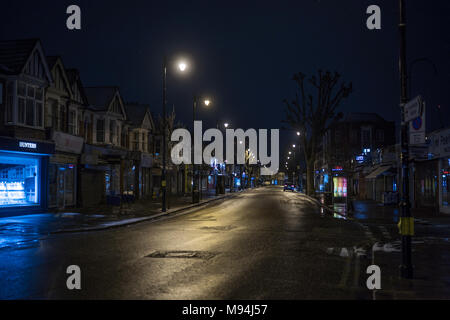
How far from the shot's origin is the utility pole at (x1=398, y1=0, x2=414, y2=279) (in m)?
8.88

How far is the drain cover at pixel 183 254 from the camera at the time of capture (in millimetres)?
11250

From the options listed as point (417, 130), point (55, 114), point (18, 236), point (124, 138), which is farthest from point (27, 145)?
point (417, 130)

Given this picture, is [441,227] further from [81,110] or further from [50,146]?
[81,110]

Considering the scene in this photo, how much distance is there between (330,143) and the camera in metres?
78.0

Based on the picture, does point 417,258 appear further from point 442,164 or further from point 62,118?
point 62,118

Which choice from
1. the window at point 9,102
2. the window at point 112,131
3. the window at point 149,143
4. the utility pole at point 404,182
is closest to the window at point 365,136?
the window at point 149,143

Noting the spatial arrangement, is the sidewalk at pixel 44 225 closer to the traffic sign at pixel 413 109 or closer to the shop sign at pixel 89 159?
the shop sign at pixel 89 159

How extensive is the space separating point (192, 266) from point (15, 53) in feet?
63.1

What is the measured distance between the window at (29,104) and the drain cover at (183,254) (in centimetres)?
1539

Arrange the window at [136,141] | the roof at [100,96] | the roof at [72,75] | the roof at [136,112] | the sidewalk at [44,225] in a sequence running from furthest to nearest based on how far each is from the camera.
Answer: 1. the roof at [136,112]
2. the window at [136,141]
3. the roof at [100,96]
4. the roof at [72,75]
5. the sidewalk at [44,225]

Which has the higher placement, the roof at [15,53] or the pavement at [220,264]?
the roof at [15,53]

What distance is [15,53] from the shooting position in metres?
23.9

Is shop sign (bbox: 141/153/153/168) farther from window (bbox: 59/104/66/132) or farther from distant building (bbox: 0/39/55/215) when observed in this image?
distant building (bbox: 0/39/55/215)
